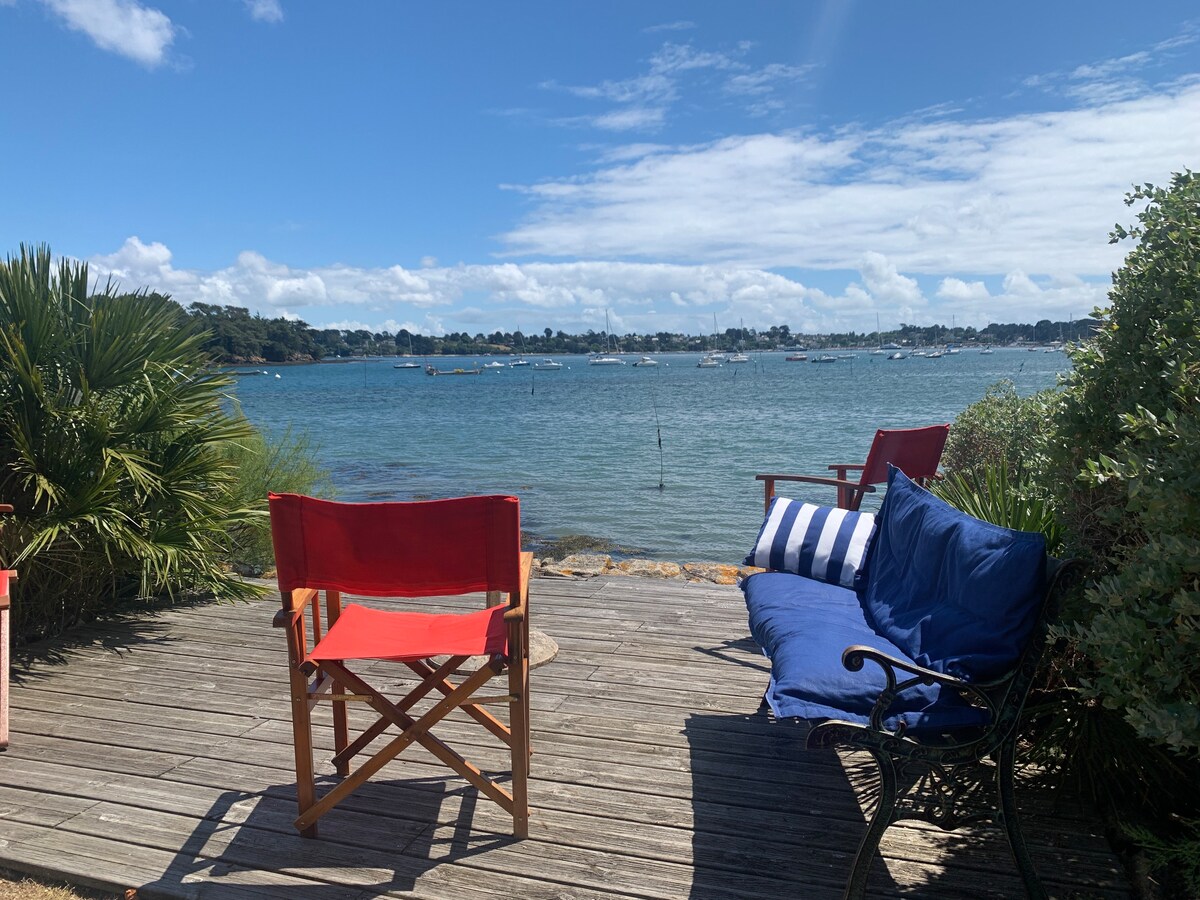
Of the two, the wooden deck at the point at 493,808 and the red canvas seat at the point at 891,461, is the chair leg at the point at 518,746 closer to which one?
the wooden deck at the point at 493,808

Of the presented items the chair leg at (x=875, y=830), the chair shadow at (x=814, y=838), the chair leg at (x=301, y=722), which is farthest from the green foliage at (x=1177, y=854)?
the chair leg at (x=301, y=722)

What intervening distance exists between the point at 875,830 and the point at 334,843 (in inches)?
60.2

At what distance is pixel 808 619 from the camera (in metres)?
3.07

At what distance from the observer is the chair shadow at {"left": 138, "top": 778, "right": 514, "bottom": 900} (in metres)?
2.42

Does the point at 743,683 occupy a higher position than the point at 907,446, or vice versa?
the point at 907,446

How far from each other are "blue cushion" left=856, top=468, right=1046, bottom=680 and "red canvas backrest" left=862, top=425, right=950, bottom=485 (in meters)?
1.57

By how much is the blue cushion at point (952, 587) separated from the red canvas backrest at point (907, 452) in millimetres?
1572

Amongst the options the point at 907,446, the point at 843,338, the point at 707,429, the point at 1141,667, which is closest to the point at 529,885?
the point at 1141,667

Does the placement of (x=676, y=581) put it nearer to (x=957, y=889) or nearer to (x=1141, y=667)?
(x=957, y=889)

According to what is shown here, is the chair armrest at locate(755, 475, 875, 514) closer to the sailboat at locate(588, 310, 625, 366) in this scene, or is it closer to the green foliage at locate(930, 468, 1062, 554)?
the green foliage at locate(930, 468, 1062, 554)

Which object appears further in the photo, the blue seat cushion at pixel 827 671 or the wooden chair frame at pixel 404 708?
the wooden chair frame at pixel 404 708

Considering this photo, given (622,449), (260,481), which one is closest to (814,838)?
(260,481)

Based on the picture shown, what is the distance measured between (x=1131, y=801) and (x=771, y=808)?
3.45 ft

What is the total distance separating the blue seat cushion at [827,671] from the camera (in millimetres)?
2299
